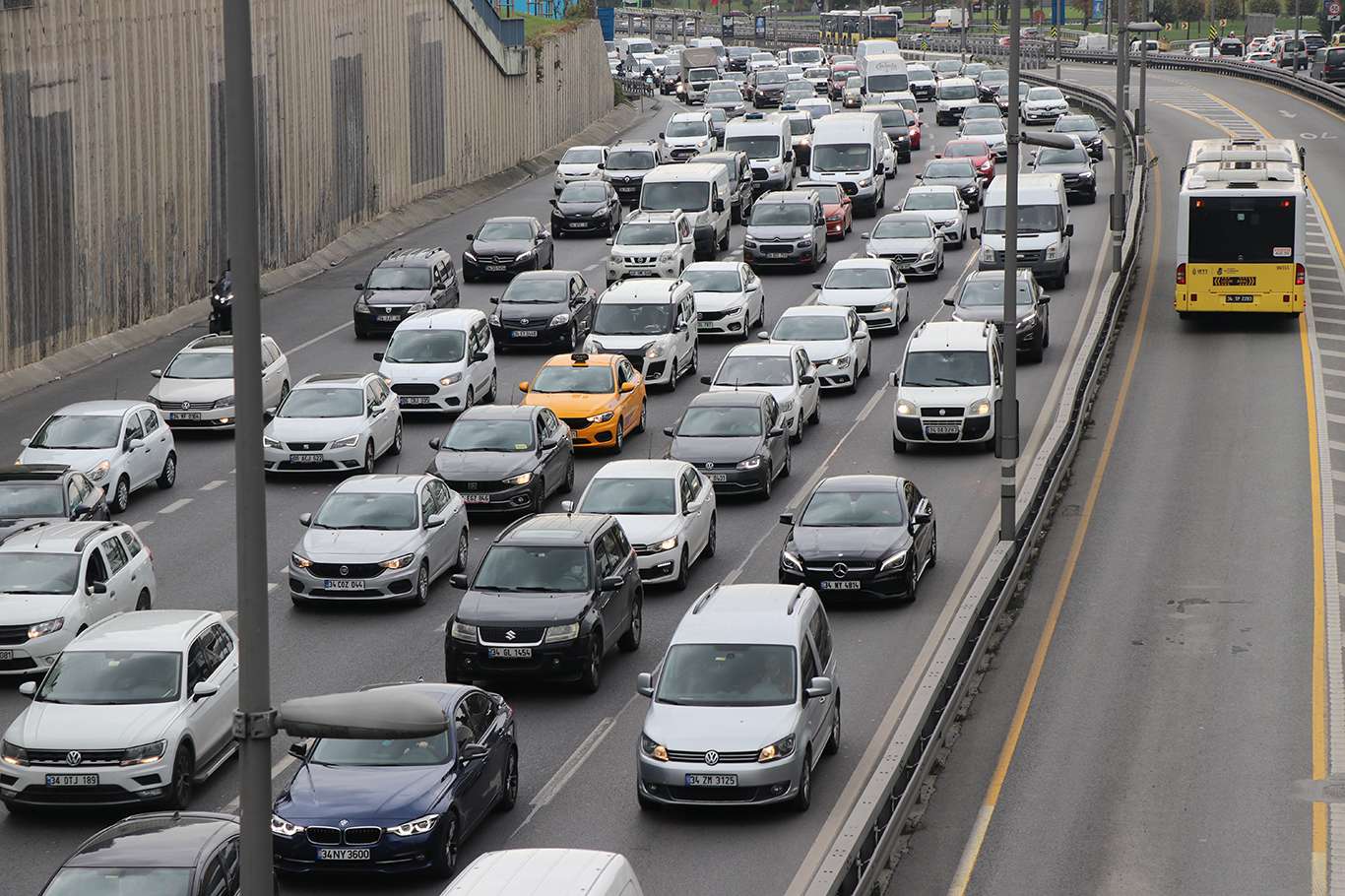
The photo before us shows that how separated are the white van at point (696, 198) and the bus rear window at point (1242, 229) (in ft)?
44.5

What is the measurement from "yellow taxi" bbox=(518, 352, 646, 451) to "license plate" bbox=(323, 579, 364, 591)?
8549mm

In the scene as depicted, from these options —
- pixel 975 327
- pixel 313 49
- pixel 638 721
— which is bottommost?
pixel 638 721

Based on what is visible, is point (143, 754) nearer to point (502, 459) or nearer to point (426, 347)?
point (502, 459)

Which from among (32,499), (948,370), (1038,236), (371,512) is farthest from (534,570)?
(1038,236)

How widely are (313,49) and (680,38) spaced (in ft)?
415

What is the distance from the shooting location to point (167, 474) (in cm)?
3184

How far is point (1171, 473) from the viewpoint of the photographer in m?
33.2

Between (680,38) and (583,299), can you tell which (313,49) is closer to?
(583,299)

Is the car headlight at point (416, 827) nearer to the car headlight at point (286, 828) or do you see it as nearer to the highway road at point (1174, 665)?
the car headlight at point (286, 828)

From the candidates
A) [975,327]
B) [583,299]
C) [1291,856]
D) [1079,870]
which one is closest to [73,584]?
[1079,870]

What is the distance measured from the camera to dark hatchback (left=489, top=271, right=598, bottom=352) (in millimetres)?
41969

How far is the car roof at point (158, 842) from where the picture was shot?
14969 millimetres

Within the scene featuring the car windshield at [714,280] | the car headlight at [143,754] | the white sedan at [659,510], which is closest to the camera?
the car headlight at [143,754]

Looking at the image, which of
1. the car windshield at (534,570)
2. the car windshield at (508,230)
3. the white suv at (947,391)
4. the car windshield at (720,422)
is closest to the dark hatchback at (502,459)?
the car windshield at (720,422)
